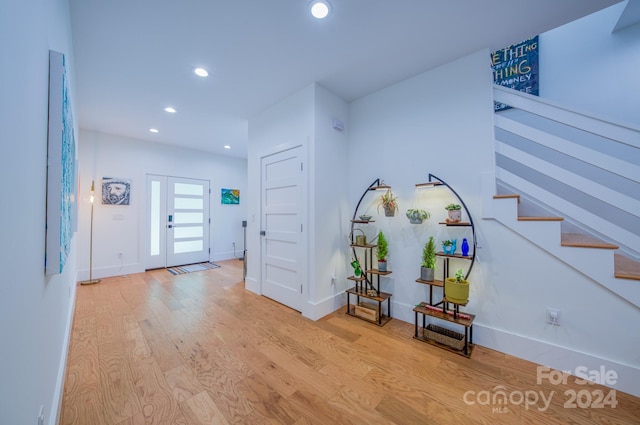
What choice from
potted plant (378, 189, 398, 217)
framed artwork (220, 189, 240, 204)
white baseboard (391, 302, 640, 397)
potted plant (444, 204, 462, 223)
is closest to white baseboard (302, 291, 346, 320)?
potted plant (378, 189, 398, 217)

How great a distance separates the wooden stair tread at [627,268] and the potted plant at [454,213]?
1082mm

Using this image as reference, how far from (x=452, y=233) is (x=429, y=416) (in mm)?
1601

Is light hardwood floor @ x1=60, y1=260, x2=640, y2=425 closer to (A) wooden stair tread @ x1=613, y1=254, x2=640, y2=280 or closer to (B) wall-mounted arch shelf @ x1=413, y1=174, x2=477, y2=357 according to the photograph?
(B) wall-mounted arch shelf @ x1=413, y1=174, x2=477, y2=357

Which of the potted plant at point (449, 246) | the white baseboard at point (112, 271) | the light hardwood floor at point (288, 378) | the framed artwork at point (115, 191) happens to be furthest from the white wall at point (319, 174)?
the white baseboard at point (112, 271)

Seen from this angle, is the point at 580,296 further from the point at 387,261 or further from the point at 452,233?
the point at 387,261

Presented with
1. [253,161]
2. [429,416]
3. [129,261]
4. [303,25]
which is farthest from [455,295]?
[129,261]

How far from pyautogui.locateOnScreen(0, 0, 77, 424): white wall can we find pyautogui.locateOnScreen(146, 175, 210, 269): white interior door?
4.38 metres

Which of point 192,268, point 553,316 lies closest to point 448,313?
point 553,316

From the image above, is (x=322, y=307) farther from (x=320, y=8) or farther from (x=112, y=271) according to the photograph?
(x=112, y=271)

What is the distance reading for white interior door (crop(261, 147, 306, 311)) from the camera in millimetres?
2932

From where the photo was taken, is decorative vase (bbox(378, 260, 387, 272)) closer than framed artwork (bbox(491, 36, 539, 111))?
No

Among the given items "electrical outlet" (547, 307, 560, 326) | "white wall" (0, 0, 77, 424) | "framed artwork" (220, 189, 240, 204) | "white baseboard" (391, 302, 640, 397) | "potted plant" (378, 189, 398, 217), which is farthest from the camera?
"framed artwork" (220, 189, 240, 204)

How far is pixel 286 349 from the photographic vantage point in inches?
84.4

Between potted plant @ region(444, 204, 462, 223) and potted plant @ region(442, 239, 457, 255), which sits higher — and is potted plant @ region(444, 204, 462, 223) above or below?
above
